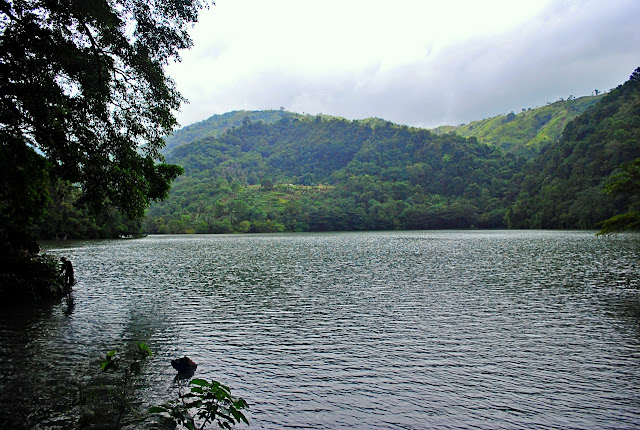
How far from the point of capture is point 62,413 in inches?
432

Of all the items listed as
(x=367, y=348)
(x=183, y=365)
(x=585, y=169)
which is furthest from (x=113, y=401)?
(x=585, y=169)

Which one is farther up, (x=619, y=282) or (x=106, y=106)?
(x=106, y=106)

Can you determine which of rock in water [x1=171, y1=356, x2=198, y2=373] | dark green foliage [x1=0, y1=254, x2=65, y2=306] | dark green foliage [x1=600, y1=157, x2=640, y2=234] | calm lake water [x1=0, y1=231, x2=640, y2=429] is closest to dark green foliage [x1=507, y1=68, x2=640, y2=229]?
dark green foliage [x1=600, y1=157, x2=640, y2=234]

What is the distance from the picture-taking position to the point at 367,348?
17672mm

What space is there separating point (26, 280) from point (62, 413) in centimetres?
1927

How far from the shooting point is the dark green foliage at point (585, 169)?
415 feet

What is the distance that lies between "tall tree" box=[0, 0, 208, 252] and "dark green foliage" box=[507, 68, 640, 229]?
12831 cm

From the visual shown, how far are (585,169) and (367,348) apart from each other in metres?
151

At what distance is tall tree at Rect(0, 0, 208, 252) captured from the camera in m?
13.9

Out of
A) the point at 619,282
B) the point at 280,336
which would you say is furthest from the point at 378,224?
the point at 280,336

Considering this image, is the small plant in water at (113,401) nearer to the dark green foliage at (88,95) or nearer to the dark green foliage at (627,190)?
the dark green foliage at (88,95)

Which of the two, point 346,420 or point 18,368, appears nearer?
point 346,420

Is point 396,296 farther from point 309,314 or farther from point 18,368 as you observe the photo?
point 18,368

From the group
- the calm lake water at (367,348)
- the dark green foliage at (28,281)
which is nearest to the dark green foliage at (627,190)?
the calm lake water at (367,348)
